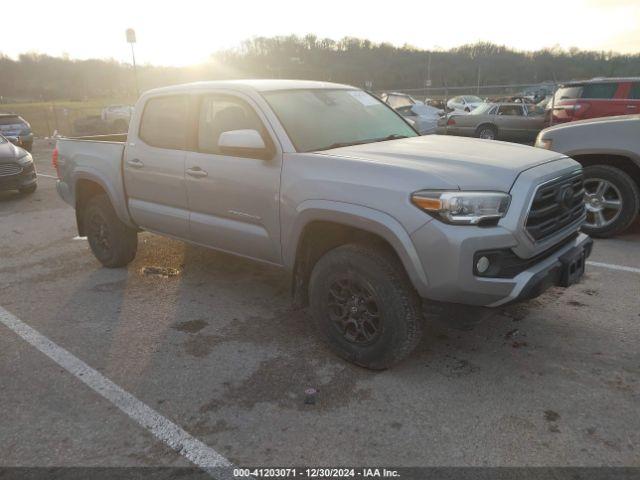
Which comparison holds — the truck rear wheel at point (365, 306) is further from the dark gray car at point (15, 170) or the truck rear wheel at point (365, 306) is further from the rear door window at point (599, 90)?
the rear door window at point (599, 90)

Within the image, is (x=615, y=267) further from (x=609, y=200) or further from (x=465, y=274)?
(x=465, y=274)

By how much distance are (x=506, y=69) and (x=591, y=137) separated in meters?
58.8

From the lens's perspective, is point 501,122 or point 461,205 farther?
point 501,122

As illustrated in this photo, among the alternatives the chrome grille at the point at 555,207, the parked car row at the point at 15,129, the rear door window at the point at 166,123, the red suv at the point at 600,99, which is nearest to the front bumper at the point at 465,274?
the chrome grille at the point at 555,207

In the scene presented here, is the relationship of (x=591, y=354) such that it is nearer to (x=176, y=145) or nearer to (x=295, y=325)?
(x=295, y=325)

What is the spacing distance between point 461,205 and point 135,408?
2150mm

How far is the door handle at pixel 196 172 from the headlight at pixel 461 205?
1870mm

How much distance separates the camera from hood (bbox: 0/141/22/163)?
31.7 feet

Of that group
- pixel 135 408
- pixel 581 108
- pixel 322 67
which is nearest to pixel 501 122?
pixel 581 108

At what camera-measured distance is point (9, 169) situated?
9.61m

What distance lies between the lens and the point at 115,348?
3.69 m


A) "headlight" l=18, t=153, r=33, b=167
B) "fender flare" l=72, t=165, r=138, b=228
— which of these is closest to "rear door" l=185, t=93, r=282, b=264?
"fender flare" l=72, t=165, r=138, b=228

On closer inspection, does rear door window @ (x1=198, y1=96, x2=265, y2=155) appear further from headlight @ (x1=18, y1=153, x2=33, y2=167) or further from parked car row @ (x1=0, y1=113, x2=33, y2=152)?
parked car row @ (x1=0, y1=113, x2=33, y2=152)

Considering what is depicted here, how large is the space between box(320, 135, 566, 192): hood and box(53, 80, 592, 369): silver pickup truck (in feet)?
0.04
